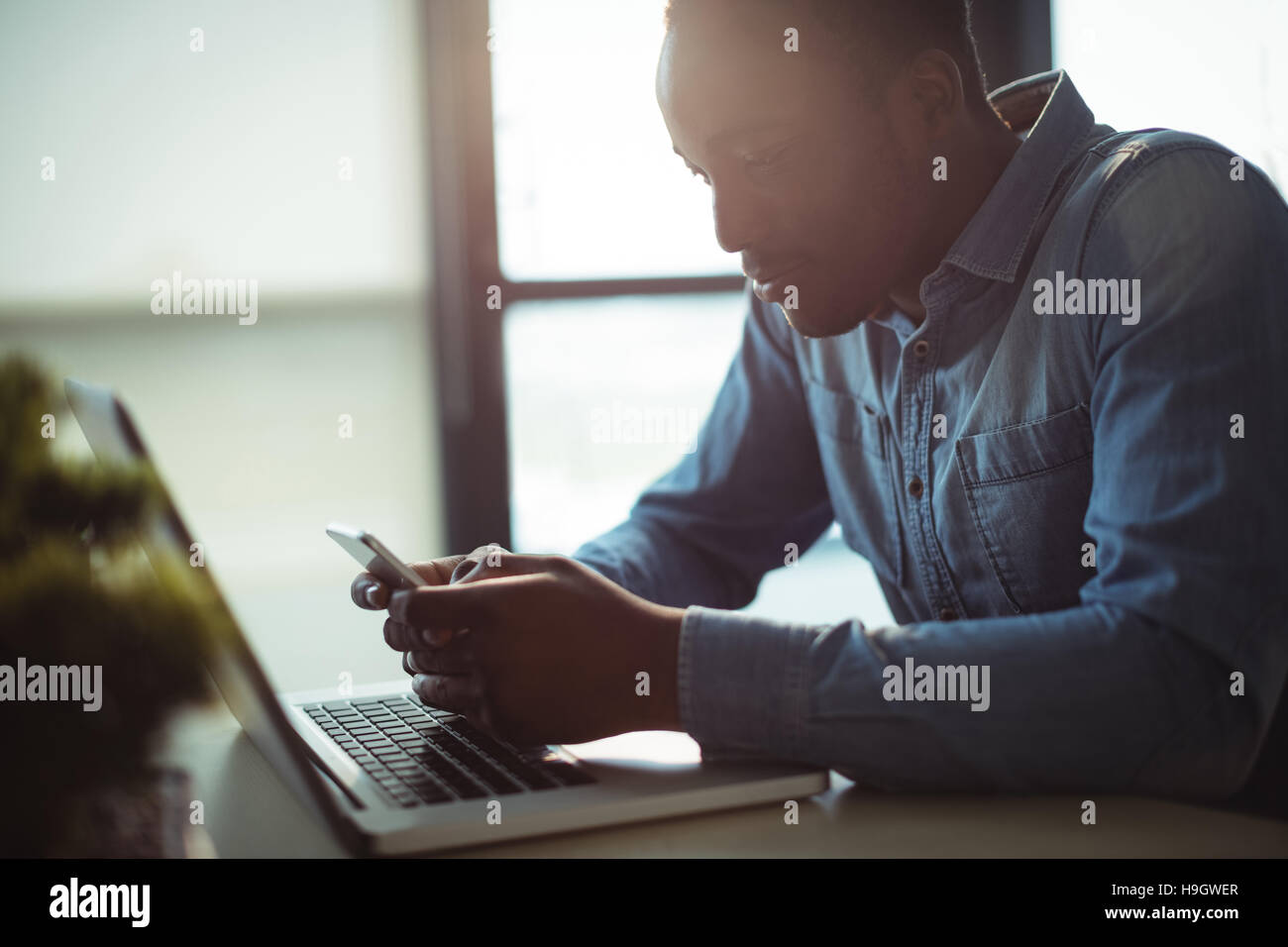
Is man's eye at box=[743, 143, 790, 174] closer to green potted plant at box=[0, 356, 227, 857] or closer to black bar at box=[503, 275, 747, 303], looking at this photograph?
green potted plant at box=[0, 356, 227, 857]

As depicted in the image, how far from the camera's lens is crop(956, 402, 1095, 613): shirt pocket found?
3.16 ft

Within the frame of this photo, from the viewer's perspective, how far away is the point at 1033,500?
100 cm

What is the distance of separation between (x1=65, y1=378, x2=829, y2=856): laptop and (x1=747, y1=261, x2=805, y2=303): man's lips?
0.49 m

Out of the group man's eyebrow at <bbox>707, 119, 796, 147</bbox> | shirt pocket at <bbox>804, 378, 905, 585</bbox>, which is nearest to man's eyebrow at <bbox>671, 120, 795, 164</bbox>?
man's eyebrow at <bbox>707, 119, 796, 147</bbox>

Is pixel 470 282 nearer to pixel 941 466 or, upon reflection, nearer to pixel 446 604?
pixel 941 466

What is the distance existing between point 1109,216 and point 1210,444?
0.27m

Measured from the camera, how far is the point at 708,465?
1362 millimetres

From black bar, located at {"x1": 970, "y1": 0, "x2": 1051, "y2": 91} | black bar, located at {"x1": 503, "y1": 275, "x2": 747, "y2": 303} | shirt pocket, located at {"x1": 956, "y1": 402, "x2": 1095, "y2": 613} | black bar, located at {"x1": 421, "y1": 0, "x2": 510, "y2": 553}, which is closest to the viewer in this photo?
shirt pocket, located at {"x1": 956, "y1": 402, "x2": 1095, "y2": 613}

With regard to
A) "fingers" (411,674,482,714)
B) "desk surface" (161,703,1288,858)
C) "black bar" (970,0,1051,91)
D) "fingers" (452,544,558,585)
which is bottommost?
"desk surface" (161,703,1288,858)

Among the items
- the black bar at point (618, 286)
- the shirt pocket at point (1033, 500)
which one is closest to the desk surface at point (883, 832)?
the shirt pocket at point (1033, 500)

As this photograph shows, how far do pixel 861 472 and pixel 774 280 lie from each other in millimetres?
271
